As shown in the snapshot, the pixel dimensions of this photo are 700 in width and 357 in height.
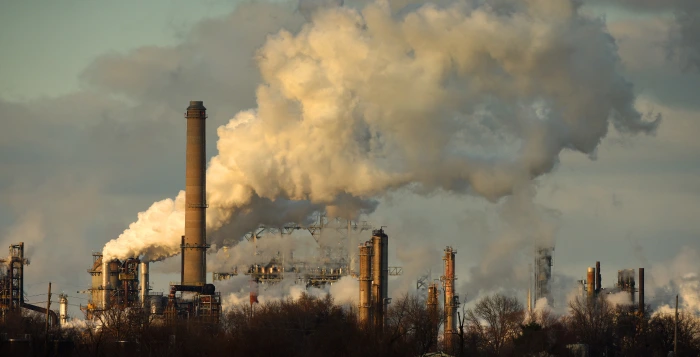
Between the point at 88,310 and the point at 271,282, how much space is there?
21.5m

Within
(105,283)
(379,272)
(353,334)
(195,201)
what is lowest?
(353,334)

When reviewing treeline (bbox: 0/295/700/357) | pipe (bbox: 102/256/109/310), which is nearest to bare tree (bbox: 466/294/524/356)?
treeline (bbox: 0/295/700/357)

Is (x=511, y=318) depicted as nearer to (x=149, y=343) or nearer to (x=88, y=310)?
(x=88, y=310)

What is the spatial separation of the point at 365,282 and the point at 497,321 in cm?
1568

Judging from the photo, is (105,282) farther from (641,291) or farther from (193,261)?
(641,291)

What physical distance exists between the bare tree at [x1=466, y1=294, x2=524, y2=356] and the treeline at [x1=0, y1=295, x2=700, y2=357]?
0.12 m

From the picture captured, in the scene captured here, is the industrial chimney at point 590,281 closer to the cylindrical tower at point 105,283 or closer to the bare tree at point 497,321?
the bare tree at point 497,321

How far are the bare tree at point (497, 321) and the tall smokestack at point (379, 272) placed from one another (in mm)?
7360

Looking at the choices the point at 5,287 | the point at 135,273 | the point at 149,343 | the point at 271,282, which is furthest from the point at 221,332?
the point at 271,282

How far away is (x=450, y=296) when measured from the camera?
113 metres

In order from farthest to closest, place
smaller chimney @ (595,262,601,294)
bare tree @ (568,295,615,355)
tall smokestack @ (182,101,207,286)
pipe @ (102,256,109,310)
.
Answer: smaller chimney @ (595,262,601,294) → pipe @ (102,256,109,310) → tall smokestack @ (182,101,207,286) → bare tree @ (568,295,615,355)

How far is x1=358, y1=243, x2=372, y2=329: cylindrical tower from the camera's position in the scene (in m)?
104

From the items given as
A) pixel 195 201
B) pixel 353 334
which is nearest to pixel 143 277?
pixel 195 201

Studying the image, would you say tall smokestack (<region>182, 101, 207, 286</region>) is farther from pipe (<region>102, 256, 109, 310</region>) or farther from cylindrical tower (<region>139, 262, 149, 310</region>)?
pipe (<region>102, 256, 109, 310</region>)
